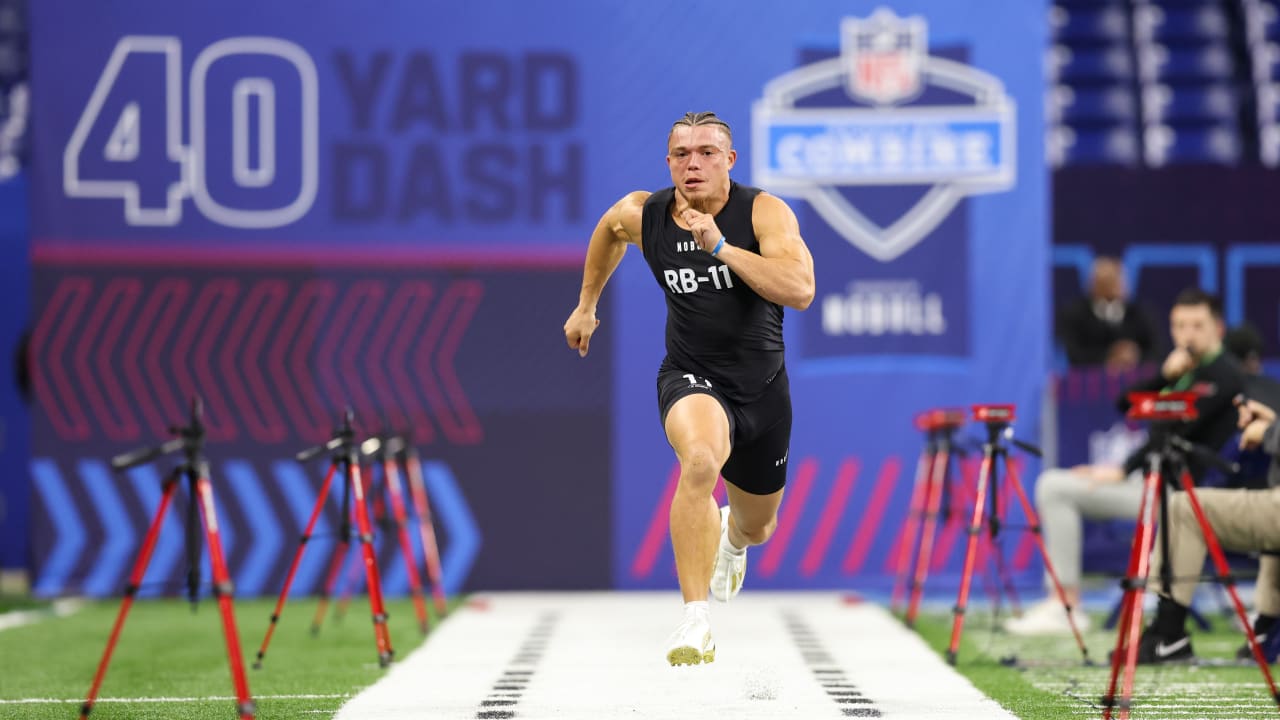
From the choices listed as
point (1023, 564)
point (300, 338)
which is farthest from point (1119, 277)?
point (300, 338)

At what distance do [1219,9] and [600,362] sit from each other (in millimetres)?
9964

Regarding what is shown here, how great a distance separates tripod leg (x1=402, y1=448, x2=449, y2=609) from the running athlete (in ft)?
10.3

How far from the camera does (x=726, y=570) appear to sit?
6785 millimetres

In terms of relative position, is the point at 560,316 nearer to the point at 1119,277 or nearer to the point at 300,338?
the point at 300,338

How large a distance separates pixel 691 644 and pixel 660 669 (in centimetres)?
174

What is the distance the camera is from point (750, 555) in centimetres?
1071

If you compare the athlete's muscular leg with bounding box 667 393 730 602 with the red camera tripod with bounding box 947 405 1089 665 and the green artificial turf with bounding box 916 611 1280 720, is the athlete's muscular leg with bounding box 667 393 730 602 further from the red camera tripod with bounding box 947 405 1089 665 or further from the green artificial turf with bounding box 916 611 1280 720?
the red camera tripod with bounding box 947 405 1089 665

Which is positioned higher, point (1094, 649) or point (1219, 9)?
point (1219, 9)

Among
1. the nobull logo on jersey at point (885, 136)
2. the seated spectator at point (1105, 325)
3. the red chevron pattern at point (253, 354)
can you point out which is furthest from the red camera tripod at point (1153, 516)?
the red chevron pattern at point (253, 354)

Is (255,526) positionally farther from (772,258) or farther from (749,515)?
(772,258)

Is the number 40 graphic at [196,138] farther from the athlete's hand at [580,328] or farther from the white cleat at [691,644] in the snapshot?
the white cleat at [691,644]

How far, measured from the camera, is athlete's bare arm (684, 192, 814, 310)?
554cm

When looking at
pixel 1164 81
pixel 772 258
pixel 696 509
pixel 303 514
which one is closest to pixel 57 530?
pixel 303 514

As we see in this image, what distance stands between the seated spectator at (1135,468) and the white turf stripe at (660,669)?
0.93m
